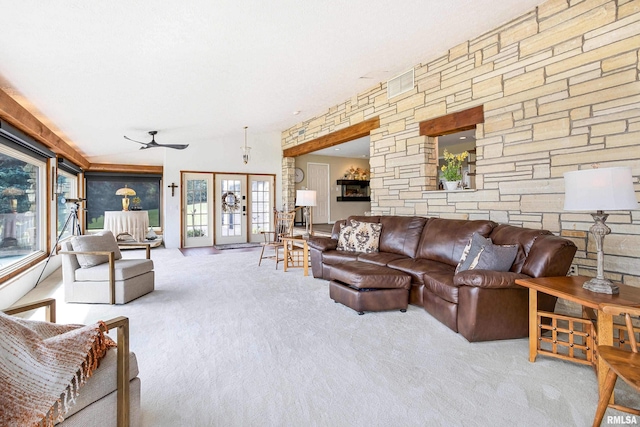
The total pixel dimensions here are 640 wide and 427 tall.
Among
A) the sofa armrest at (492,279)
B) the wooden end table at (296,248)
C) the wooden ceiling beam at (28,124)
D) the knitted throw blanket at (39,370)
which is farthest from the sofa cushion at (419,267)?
the wooden ceiling beam at (28,124)

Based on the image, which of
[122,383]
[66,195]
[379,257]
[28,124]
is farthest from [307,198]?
[66,195]

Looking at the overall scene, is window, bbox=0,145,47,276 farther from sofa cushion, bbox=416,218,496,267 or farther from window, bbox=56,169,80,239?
sofa cushion, bbox=416,218,496,267

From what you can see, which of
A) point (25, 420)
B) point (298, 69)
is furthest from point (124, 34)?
point (25, 420)

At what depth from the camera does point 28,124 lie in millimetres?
3949

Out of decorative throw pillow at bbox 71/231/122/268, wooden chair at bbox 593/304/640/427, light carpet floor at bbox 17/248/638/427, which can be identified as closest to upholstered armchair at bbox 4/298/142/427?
light carpet floor at bbox 17/248/638/427

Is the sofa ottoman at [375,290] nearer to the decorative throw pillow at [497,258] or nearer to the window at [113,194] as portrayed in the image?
the decorative throw pillow at [497,258]

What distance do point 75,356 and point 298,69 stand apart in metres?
4.06

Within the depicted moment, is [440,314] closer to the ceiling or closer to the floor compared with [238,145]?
closer to the floor

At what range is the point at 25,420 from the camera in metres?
1.09

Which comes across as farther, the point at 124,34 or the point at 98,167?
the point at 98,167

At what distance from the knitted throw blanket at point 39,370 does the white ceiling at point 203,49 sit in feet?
7.60

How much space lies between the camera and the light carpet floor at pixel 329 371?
1722mm

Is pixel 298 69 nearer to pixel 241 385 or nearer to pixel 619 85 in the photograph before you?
pixel 619 85

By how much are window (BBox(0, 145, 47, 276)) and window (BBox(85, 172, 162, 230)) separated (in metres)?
4.67
